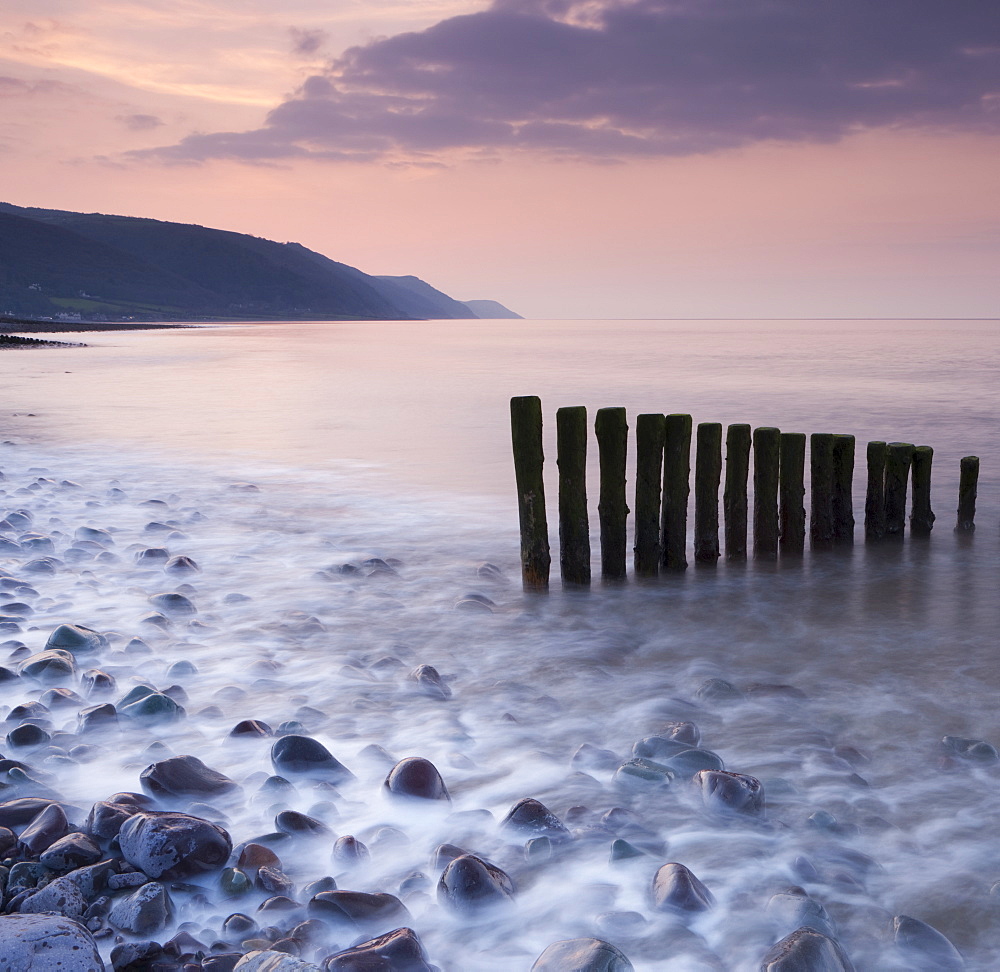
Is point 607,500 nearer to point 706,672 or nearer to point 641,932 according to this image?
point 706,672

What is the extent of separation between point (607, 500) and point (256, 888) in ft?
14.8

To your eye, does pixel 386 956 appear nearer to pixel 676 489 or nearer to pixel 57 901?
pixel 57 901

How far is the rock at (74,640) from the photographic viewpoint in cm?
509

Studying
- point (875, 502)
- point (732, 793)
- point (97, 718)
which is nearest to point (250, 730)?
point (97, 718)

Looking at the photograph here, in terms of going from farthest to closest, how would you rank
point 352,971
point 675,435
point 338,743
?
Result: point 675,435 < point 338,743 < point 352,971

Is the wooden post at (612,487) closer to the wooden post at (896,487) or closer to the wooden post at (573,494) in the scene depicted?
the wooden post at (573,494)

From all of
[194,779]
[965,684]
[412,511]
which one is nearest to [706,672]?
[965,684]

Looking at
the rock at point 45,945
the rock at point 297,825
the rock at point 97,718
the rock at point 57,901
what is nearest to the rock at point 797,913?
the rock at point 297,825

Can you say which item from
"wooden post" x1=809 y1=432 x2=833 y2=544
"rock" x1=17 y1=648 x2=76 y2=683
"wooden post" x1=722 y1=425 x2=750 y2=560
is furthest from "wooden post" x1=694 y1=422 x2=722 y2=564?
"rock" x1=17 y1=648 x2=76 y2=683

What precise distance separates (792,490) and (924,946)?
5236mm

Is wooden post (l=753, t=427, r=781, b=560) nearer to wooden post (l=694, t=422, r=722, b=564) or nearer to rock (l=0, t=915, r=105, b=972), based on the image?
wooden post (l=694, t=422, r=722, b=564)

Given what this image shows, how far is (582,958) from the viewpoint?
2.46 m

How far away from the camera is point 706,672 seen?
529 cm

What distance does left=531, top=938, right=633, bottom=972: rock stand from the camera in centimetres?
243
